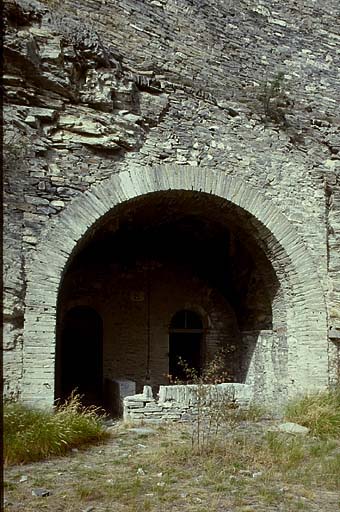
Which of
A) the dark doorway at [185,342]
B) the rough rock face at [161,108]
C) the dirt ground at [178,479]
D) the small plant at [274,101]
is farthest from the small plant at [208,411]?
the small plant at [274,101]

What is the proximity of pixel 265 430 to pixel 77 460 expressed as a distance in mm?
2877

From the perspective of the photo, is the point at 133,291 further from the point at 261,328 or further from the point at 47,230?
the point at 47,230

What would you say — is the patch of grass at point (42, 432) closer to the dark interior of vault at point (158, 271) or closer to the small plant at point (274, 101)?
the dark interior of vault at point (158, 271)

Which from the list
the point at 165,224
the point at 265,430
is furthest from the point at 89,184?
the point at 265,430

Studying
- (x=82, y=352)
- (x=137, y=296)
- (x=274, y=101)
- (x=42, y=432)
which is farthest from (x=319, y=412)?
(x=82, y=352)

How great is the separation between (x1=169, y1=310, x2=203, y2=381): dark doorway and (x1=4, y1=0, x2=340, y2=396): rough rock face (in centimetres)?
382

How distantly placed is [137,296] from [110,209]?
4224 mm

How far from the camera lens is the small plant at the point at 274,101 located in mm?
9492

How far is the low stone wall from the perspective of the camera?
8.30 m

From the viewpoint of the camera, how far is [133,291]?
11.7 metres

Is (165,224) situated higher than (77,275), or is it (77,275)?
(165,224)

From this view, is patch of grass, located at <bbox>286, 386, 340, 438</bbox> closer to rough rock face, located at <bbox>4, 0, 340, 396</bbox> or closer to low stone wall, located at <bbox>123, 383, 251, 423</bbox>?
rough rock face, located at <bbox>4, 0, 340, 396</bbox>

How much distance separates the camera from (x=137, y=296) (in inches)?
460

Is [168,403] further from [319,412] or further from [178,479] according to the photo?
[178,479]
